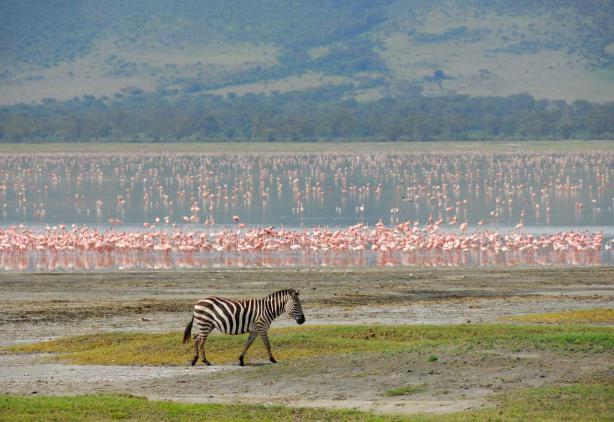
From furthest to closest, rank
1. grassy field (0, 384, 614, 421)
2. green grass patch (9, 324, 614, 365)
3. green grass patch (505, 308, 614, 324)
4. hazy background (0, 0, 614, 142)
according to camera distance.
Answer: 1. hazy background (0, 0, 614, 142)
2. green grass patch (505, 308, 614, 324)
3. green grass patch (9, 324, 614, 365)
4. grassy field (0, 384, 614, 421)

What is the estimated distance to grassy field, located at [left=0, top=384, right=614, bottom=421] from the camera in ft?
45.5

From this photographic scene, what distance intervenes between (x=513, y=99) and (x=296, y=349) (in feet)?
482

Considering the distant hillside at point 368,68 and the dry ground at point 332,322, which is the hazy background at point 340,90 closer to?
the distant hillside at point 368,68

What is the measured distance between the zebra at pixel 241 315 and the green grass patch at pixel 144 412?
3112mm

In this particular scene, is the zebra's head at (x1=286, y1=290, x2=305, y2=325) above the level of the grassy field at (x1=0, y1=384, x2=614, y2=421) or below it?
above

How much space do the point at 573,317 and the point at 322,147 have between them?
359 ft

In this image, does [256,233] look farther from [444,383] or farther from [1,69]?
[1,69]

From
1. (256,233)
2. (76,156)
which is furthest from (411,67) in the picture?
(256,233)

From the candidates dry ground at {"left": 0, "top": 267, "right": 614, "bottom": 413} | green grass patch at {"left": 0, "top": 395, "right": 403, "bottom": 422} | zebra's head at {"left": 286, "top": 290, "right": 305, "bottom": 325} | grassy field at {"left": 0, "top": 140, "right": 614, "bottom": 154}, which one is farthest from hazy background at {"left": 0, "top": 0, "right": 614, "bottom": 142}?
green grass patch at {"left": 0, "top": 395, "right": 403, "bottom": 422}

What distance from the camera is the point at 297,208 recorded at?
5541 cm

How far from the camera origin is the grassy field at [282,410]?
13.9 meters

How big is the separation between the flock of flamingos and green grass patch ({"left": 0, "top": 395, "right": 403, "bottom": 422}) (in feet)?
61.6

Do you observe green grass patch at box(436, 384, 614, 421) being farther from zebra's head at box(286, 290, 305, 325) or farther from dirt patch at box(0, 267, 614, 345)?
dirt patch at box(0, 267, 614, 345)

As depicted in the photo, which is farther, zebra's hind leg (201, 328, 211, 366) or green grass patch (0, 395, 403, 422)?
zebra's hind leg (201, 328, 211, 366)
